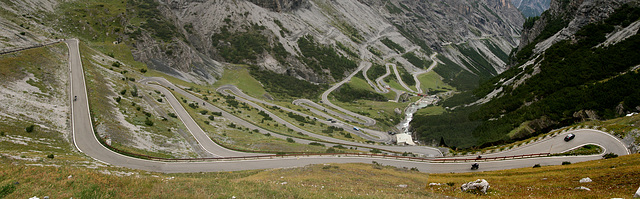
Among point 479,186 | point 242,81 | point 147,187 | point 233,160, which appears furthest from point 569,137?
point 242,81

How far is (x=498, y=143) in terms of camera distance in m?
57.7

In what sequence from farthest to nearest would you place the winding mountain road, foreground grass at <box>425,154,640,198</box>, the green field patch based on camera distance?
the green field patch, the winding mountain road, foreground grass at <box>425,154,640,198</box>

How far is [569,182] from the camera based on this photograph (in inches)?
1018

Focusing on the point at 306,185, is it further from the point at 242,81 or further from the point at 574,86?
the point at 242,81

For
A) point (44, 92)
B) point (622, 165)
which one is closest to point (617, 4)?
point (622, 165)

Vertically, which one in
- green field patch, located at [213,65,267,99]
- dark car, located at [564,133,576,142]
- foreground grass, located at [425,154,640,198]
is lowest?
foreground grass, located at [425,154,640,198]

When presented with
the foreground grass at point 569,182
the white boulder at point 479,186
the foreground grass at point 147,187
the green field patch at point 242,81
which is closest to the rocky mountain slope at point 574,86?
the foreground grass at point 569,182

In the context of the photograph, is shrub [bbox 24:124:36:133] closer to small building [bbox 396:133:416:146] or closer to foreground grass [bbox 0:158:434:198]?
foreground grass [bbox 0:158:434:198]

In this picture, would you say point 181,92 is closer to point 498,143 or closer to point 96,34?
point 96,34

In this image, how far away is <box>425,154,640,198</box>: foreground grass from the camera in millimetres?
21344

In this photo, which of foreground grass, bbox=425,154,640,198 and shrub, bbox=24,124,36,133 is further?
shrub, bbox=24,124,36,133

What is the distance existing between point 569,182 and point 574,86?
55108 millimetres

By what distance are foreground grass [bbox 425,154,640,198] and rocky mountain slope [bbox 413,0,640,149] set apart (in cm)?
2901

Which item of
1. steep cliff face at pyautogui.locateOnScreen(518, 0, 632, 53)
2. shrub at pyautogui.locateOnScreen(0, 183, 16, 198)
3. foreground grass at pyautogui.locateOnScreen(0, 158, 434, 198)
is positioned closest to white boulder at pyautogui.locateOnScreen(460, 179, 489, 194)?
foreground grass at pyautogui.locateOnScreen(0, 158, 434, 198)
